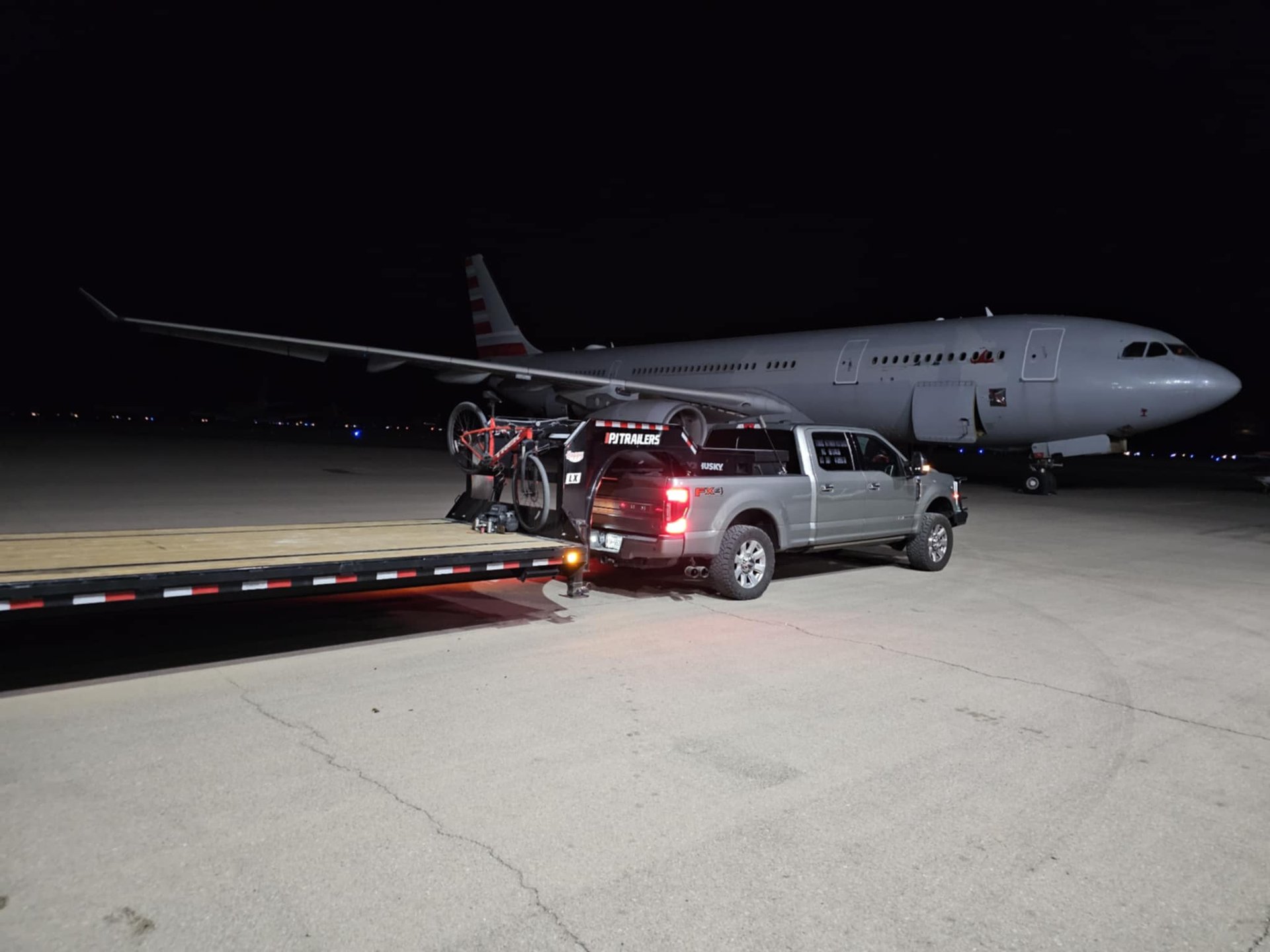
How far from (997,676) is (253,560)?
559 centimetres

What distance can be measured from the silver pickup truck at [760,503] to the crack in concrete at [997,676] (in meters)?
0.77

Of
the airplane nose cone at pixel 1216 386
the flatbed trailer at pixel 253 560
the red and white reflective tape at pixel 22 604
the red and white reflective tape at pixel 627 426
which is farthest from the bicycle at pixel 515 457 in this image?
the airplane nose cone at pixel 1216 386

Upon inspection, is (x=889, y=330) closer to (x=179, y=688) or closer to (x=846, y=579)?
(x=846, y=579)

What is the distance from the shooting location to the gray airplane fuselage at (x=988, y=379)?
18562mm

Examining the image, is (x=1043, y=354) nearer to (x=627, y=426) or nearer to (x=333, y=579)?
(x=627, y=426)

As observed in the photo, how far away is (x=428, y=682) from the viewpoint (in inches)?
242

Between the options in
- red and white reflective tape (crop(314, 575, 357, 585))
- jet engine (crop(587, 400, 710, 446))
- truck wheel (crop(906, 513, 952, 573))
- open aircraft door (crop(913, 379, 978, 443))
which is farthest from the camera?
open aircraft door (crop(913, 379, 978, 443))

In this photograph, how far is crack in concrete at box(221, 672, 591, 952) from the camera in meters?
3.27

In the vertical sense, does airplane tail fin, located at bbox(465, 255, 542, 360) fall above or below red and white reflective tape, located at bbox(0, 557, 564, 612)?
above

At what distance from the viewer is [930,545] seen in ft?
36.9

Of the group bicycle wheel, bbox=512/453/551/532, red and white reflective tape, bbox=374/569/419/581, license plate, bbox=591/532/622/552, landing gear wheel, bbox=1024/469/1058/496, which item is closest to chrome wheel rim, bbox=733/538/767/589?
license plate, bbox=591/532/622/552

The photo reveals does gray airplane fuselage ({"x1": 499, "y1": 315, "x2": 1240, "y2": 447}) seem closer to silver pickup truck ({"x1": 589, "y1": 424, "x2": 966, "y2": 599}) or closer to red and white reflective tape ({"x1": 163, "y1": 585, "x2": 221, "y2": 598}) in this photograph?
silver pickup truck ({"x1": 589, "y1": 424, "x2": 966, "y2": 599})

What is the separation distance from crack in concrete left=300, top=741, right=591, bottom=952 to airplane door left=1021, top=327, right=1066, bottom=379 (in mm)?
18198

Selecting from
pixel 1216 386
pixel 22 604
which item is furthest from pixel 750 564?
pixel 1216 386
